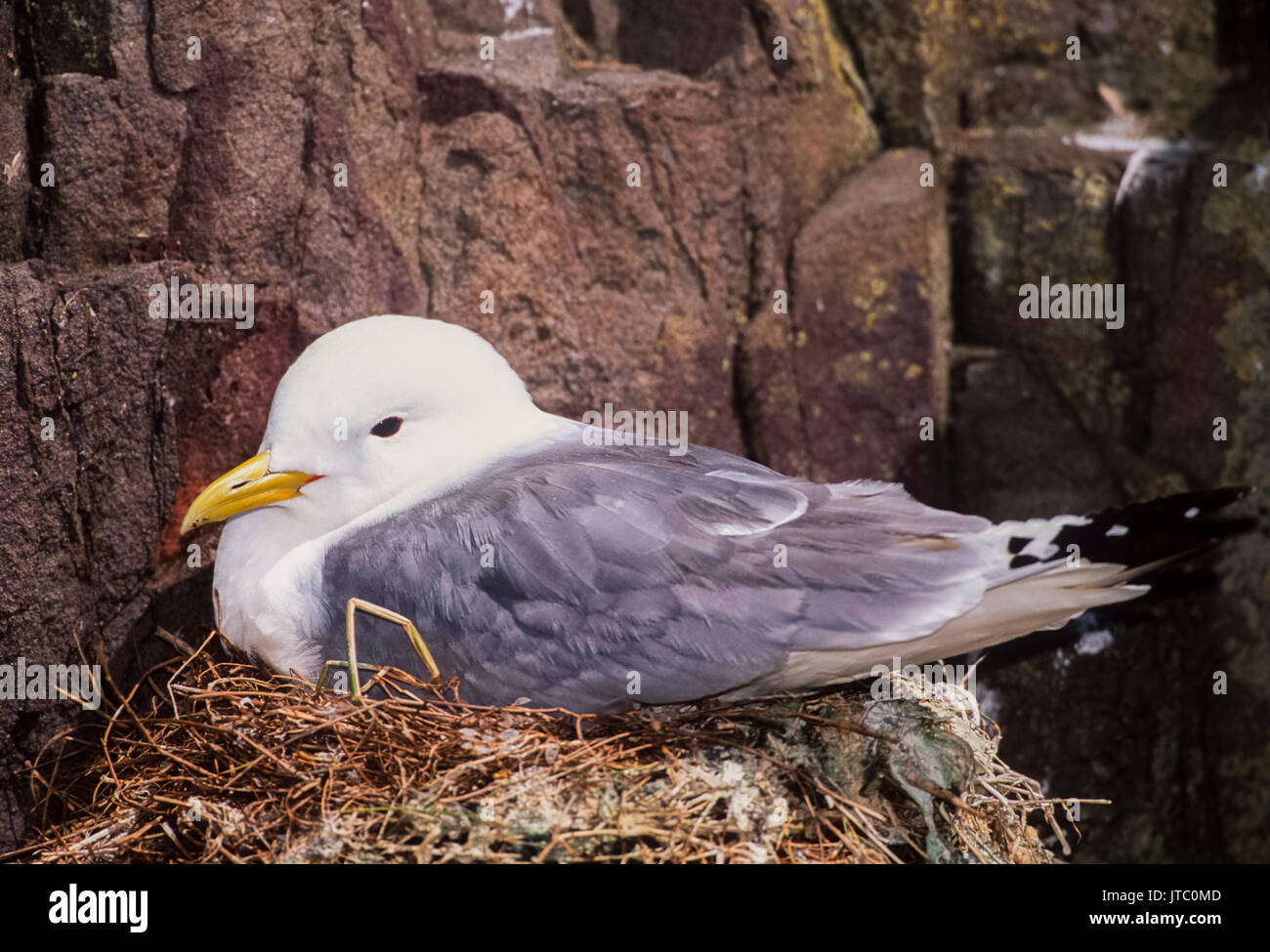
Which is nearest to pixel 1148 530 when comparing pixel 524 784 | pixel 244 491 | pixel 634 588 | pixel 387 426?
pixel 634 588

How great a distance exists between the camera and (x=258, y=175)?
6.82 ft

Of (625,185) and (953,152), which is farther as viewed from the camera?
(953,152)

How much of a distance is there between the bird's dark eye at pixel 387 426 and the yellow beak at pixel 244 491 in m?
0.13

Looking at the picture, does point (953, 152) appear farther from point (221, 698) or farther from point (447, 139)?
point (221, 698)

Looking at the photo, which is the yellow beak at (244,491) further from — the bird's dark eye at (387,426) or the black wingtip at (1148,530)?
the black wingtip at (1148,530)

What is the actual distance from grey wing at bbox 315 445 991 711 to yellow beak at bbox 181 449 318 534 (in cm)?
17

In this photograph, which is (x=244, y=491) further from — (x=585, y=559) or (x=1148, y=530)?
(x=1148, y=530)

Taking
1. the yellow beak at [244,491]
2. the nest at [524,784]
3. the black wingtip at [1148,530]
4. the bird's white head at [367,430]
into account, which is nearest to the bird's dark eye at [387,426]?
the bird's white head at [367,430]

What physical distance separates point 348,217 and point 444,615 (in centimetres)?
92

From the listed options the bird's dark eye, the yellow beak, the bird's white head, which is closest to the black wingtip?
the bird's white head

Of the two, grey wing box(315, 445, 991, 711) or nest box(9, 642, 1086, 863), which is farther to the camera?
grey wing box(315, 445, 991, 711)

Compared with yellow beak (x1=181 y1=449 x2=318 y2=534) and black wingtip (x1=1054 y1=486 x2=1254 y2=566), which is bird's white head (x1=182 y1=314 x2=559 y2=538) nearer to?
yellow beak (x1=181 y1=449 x2=318 y2=534)

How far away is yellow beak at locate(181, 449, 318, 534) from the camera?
1.79 m
